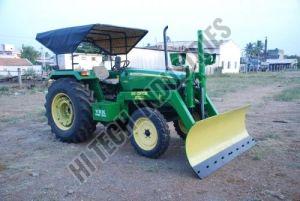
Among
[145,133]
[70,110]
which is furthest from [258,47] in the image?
[145,133]

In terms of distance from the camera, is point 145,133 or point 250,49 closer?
point 145,133

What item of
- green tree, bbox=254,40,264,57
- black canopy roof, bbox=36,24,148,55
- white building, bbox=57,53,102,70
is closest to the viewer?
black canopy roof, bbox=36,24,148,55

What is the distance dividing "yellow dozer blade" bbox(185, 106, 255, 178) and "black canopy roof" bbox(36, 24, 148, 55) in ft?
8.92

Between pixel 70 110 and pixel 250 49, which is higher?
pixel 250 49

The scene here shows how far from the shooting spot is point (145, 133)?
532 centimetres

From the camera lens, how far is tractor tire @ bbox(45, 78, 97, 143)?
607cm

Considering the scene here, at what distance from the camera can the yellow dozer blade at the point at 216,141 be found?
15.1 ft

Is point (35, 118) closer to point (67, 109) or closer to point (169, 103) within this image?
point (67, 109)

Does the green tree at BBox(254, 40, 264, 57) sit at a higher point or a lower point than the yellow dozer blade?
higher

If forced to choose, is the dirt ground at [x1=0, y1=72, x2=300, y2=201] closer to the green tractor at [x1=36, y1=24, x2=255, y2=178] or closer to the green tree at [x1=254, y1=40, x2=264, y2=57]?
the green tractor at [x1=36, y1=24, x2=255, y2=178]

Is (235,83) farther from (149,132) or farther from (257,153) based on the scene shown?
(149,132)

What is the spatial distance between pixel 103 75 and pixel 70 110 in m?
1.04

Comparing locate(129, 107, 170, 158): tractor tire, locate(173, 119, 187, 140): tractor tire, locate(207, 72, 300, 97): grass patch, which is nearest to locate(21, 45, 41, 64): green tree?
locate(207, 72, 300, 97): grass patch

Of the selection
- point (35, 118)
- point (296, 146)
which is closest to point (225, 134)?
point (296, 146)
